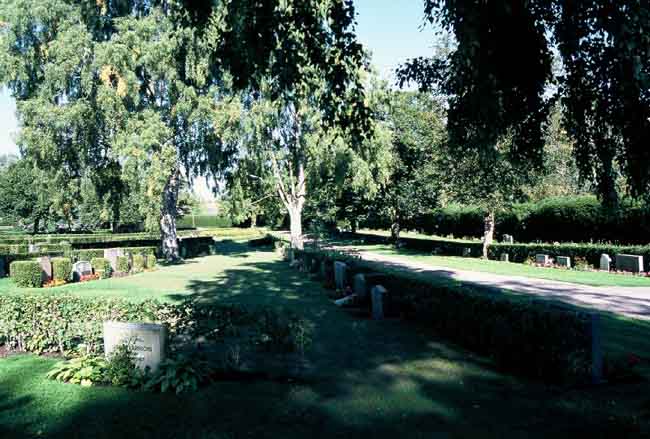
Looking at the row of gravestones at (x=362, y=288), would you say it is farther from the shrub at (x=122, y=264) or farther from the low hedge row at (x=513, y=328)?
the shrub at (x=122, y=264)

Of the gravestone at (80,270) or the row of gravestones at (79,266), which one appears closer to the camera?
the row of gravestones at (79,266)

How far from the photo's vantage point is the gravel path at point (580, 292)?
1288cm

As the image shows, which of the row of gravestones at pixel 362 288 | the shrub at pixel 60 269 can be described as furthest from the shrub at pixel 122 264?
the row of gravestones at pixel 362 288

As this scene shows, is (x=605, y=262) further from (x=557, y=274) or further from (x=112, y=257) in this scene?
(x=112, y=257)

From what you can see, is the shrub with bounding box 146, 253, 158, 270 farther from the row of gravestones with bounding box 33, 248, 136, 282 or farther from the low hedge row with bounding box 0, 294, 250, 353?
the low hedge row with bounding box 0, 294, 250, 353

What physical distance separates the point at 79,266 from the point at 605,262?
23.4 meters

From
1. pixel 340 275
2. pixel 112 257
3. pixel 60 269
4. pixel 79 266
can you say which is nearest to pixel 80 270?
pixel 79 266

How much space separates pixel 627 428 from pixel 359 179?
25435 mm

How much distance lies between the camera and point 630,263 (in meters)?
20.8

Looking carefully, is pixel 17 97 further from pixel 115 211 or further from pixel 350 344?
pixel 350 344

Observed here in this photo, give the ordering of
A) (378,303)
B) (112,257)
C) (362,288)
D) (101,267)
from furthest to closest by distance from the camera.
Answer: (112,257), (101,267), (362,288), (378,303)

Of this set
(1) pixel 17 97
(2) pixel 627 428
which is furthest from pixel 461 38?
(1) pixel 17 97

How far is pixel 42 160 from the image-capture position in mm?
27500

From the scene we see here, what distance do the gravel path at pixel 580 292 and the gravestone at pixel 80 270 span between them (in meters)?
15.3
